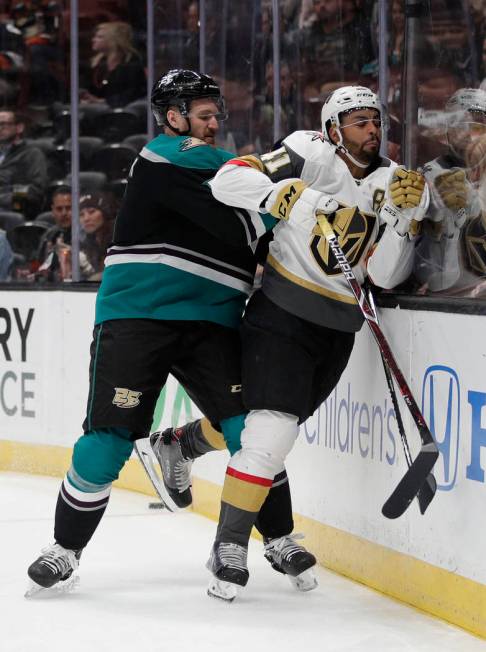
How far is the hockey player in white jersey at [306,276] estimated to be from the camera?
282cm

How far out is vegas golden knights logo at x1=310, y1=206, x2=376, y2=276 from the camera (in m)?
2.86

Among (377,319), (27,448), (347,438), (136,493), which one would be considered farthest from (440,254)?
(27,448)

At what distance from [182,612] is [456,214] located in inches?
43.0

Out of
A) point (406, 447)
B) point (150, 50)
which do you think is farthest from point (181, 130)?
point (150, 50)

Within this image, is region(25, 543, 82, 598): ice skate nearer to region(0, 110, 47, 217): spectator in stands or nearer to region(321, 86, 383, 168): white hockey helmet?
region(321, 86, 383, 168): white hockey helmet

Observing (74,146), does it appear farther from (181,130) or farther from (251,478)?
(251,478)

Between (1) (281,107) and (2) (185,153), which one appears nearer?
(2) (185,153)

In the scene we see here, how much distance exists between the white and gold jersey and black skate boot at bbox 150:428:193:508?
0.58m

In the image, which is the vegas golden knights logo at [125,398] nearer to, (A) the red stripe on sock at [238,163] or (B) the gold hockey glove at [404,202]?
(A) the red stripe on sock at [238,163]

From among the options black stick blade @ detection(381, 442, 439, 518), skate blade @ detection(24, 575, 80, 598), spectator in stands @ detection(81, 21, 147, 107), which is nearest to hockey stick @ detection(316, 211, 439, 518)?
black stick blade @ detection(381, 442, 439, 518)

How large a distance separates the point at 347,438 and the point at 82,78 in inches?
125

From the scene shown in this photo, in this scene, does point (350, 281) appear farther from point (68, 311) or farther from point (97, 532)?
point (68, 311)

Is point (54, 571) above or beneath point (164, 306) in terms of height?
beneath

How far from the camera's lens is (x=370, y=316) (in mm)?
2816
